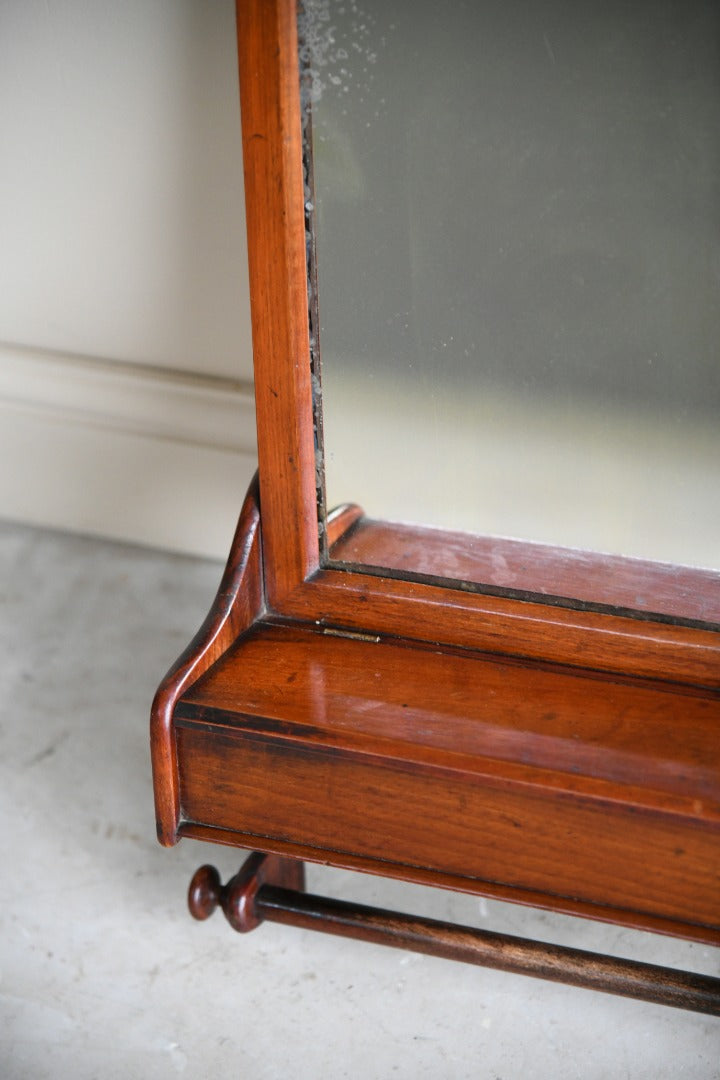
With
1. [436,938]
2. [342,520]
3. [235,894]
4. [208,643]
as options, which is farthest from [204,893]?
[342,520]

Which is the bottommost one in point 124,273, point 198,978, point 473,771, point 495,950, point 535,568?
point 198,978

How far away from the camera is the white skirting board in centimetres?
182

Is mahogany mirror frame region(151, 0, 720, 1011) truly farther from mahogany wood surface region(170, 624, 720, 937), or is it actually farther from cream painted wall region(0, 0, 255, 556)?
cream painted wall region(0, 0, 255, 556)

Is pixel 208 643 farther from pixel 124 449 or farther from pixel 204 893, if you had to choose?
pixel 124 449

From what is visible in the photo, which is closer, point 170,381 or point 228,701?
point 228,701

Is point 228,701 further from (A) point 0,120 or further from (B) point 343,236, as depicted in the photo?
(A) point 0,120

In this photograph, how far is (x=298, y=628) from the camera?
1.32 meters

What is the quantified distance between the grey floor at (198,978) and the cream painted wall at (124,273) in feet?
1.14

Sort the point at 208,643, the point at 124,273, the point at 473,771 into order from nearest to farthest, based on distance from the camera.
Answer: the point at 473,771
the point at 208,643
the point at 124,273

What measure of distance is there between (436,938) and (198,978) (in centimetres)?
32

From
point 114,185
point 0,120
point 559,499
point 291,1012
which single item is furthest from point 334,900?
point 0,120

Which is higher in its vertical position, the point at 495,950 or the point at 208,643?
the point at 208,643

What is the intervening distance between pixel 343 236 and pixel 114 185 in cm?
60

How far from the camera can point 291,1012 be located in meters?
1.47
